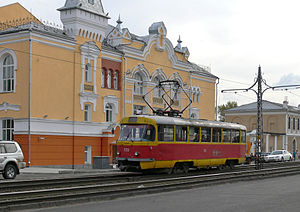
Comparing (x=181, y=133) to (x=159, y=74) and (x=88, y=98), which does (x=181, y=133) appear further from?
(x=159, y=74)

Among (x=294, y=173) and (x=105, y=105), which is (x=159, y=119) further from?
(x=105, y=105)

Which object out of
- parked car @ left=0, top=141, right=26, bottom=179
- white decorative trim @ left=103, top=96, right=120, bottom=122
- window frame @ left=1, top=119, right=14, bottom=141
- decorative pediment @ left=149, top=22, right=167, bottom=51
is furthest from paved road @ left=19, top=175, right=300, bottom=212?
decorative pediment @ left=149, top=22, right=167, bottom=51

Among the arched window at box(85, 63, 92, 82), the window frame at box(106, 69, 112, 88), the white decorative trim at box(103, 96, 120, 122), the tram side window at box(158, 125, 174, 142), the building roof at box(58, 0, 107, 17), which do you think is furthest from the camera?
the window frame at box(106, 69, 112, 88)

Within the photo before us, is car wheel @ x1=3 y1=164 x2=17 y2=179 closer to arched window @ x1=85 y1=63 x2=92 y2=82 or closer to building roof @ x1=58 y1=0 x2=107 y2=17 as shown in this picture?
arched window @ x1=85 y1=63 x2=92 y2=82

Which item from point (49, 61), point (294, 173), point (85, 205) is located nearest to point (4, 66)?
point (49, 61)

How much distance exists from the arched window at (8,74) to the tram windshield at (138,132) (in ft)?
46.8

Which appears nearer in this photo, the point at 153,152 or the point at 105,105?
the point at 153,152

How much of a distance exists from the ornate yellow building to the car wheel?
1046 centimetres

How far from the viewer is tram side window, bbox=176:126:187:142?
24803 mm

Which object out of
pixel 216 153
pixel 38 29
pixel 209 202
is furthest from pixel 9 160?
pixel 38 29

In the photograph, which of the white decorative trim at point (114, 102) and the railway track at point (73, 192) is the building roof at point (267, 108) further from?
the railway track at point (73, 192)

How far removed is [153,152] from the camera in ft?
75.7

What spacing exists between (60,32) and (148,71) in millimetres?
9918

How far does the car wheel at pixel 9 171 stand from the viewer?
22094mm
